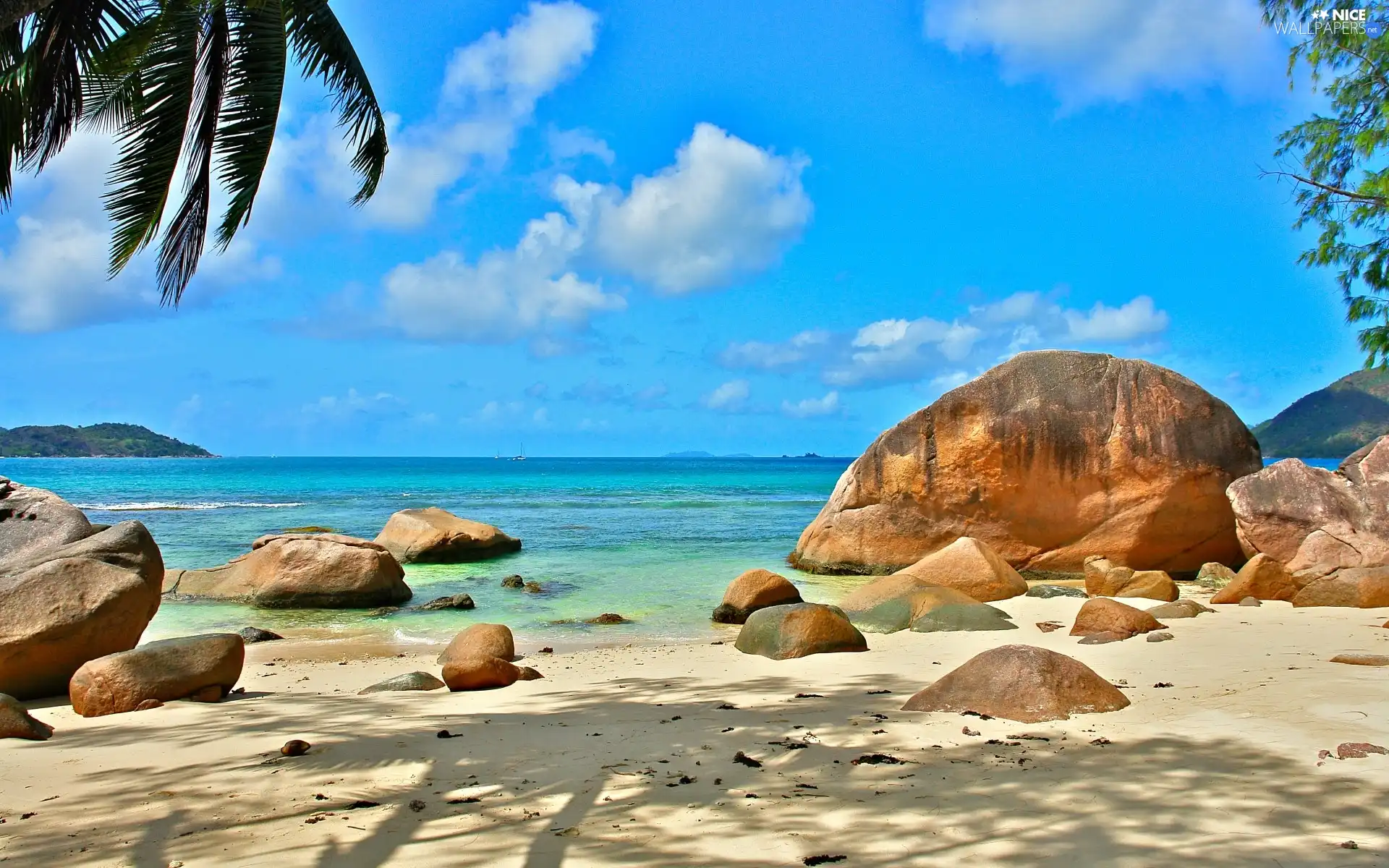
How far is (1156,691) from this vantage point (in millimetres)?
5758

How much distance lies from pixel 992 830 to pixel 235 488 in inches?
2198

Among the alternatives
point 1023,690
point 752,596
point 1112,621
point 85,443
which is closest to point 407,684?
point 1023,690

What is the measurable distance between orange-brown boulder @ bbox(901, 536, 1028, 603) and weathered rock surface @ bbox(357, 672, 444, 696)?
6737 mm

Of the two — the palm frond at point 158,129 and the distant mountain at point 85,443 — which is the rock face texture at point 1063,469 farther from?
the distant mountain at point 85,443

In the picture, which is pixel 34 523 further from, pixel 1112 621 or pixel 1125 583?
pixel 1125 583

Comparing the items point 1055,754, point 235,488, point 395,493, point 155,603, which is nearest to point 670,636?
point 155,603

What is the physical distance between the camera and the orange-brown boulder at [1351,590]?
927 centimetres

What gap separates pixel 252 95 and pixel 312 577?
758 cm

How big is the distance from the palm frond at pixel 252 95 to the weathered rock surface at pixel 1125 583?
1052 cm

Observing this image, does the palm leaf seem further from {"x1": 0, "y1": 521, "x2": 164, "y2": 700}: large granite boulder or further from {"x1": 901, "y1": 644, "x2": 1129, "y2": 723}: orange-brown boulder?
{"x1": 901, "y1": 644, "x2": 1129, "y2": 723}: orange-brown boulder

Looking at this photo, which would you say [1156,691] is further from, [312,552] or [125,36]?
[312,552]

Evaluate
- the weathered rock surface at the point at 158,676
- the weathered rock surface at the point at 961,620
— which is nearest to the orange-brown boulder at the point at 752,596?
the weathered rock surface at the point at 961,620

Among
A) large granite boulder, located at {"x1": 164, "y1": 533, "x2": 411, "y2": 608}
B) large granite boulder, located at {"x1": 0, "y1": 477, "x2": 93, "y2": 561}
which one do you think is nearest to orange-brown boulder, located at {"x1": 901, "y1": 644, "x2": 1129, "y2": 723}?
large granite boulder, located at {"x1": 0, "y1": 477, "x2": 93, "y2": 561}

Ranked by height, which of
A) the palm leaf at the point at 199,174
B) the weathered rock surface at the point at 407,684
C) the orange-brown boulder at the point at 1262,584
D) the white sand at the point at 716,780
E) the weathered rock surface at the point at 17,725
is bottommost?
the weathered rock surface at the point at 407,684
